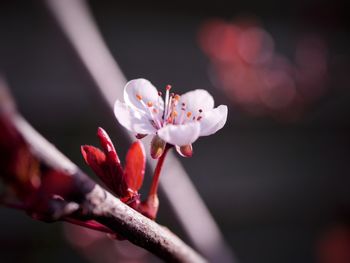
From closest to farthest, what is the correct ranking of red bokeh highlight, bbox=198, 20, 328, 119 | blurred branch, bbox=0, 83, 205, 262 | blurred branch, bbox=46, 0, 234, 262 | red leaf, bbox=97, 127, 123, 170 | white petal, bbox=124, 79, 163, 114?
1. blurred branch, bbox=0, 83, 205, 262
2. red leaf, bbox=97, 127, 123, 170
3. white petal, bbox=124, 79, 163, 114
4. blurred branch, bbox=46, 0, 234, 262
5. red bokeh highlight, bbox=198, 20, 328, 119

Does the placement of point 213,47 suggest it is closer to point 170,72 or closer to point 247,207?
point 170,72

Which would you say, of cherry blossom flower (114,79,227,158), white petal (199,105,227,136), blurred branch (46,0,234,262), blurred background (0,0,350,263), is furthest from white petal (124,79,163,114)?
blurred background (0,0,350,263)

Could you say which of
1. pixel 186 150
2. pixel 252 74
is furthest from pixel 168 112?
pixel 252 74

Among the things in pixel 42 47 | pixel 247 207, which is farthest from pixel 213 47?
pixel 247 207

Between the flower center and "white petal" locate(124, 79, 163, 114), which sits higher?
"white petal" locate(124, 79, 163, 114)

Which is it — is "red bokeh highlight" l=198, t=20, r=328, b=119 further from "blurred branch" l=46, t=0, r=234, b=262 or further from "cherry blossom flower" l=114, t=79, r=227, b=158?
"cherry blossom flower" l=114, t=79, r=227, b=158

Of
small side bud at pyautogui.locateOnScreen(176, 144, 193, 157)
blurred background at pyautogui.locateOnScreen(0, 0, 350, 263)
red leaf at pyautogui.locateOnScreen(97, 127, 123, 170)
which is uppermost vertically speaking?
red leaf at pyautogui.locateOnScreen(97, 127, 123, 170)

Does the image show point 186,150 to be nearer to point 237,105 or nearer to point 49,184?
point 49,184
